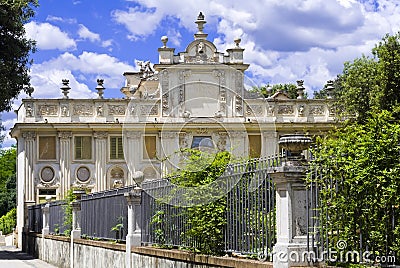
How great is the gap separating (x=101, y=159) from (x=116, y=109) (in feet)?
10.3

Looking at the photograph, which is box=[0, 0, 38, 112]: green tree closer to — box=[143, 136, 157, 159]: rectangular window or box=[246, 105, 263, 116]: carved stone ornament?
box=[143, 136, 157, 159]: rectangular window

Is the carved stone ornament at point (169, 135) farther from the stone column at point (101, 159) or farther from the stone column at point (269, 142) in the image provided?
the stone column at point (269, 142)

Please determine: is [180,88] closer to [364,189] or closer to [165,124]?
[165,124]

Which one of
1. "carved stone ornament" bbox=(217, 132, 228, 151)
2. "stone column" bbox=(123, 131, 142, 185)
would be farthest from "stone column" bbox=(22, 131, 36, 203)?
"carved stone ornament" bbox=(217, 132, 228, 151)

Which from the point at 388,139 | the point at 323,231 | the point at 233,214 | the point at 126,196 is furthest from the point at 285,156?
the point at 126,196

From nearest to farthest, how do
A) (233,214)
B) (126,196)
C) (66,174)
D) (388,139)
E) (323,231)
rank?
(388,139) → (323,231) → (233,214) → (126,196) → (66,174)

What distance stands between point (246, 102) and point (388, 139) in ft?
130

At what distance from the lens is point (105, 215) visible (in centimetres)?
1900

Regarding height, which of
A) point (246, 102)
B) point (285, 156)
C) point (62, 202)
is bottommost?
point (62, 202)

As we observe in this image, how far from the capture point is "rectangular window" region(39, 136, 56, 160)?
4606 cm

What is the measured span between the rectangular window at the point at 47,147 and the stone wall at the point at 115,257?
15725 millimetres

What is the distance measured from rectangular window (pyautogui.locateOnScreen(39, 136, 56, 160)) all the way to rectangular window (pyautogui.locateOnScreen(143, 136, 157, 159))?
5.43 m

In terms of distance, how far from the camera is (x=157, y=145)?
4631 cm

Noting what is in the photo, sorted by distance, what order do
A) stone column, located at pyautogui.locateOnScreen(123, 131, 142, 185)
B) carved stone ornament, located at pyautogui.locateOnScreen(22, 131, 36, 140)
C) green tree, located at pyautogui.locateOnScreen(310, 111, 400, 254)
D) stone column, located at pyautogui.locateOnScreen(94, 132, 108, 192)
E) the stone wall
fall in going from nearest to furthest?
green tree, located at pyautogui.locateOnScreen(310, 111, 400, 254), the stone wall, stone column, located at pyautogui.locateOnScreen(123, 131, 142, 185), carved stone ornament, located at pyautogui.locateOnScreen(22, 131, 36, 140), stone column, located at pyautogui.locateOnScreen(94, 132, 108, 192)
